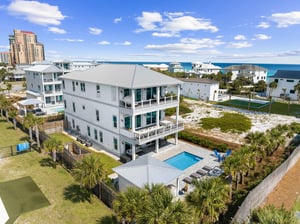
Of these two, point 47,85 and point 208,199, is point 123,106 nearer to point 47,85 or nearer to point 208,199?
point 208,199

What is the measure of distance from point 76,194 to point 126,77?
1203 cm

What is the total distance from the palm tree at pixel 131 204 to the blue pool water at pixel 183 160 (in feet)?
35.2

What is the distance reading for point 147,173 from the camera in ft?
43.4

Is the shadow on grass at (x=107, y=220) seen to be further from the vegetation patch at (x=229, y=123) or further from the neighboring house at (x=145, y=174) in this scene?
the vegetation patch at (x=229, y=123)

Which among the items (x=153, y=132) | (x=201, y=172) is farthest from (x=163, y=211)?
(x=153, y=132)

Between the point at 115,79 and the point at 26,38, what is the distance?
15964cm

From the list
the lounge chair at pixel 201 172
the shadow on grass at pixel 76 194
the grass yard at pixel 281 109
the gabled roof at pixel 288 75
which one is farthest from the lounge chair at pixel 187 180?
the gabled roof at pixel 288 75

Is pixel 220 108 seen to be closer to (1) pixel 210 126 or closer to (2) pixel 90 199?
(1) pixel 210 126

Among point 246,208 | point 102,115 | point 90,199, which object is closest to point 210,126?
point 102,115

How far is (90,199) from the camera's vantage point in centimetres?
1438

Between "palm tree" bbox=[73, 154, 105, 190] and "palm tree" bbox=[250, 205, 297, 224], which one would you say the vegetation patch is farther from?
"palm tree" bbox=[250, 205, 297, 224]

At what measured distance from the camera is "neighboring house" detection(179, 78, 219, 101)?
50812 mm

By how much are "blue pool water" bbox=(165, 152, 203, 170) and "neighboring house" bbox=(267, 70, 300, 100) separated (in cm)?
4272

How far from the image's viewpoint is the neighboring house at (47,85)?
40375 millimetres
